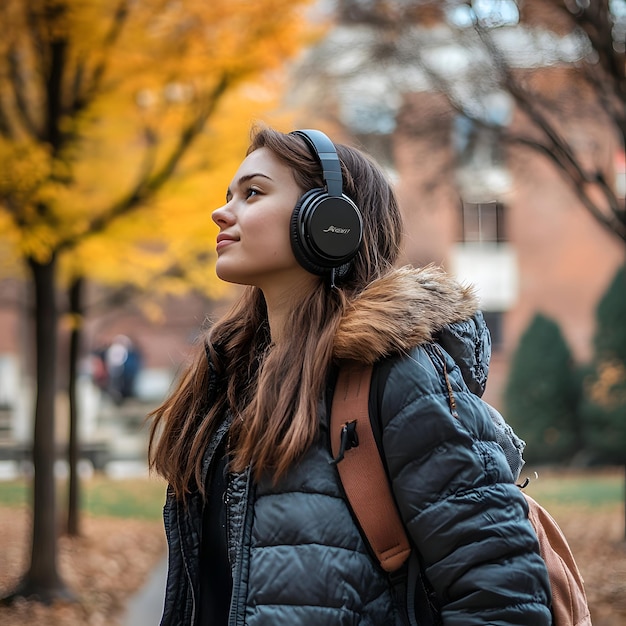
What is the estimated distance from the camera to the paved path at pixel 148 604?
719cm

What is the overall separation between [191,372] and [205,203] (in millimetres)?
5658

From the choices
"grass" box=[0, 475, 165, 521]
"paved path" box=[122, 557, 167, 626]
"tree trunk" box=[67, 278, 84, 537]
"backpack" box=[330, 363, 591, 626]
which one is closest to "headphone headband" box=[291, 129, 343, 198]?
"backpack" box=[330, 363, 591, 626]

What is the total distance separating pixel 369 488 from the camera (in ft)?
5.74

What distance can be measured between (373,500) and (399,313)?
0.39 m

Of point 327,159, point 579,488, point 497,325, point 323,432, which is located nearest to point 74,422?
point 327,159

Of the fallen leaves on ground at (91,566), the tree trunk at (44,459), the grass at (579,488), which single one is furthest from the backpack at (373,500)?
the grass at (579,488)

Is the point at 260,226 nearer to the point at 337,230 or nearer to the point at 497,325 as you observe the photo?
the point at 337,230

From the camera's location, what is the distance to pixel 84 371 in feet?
80.9


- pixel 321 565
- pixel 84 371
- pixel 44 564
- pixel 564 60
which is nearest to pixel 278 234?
pixel 321 565

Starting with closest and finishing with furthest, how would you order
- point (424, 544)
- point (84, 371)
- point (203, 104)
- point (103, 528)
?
point (424, 544), point (203, 104), point (103, 528), point (84, 371)

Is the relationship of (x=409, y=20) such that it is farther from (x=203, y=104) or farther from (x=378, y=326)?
(x=378, y=326)

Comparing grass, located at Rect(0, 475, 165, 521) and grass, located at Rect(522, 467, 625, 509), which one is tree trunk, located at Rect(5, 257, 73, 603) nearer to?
grass, located at Rect(0, 475, 165, 521)

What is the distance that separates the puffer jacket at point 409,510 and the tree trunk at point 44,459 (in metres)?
6.44

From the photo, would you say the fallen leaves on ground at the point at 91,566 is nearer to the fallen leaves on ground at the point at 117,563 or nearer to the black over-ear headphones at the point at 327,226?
the fallen leaves on ground at the point at 117,563
